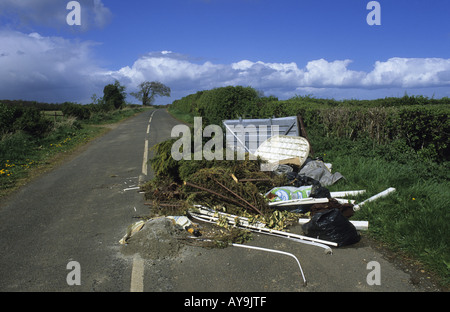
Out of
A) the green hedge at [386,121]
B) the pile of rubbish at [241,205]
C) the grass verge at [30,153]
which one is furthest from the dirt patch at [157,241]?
the green hedge at [386,121]

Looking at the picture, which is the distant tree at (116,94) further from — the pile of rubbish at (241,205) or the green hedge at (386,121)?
the pile of rubbish at (241,205)

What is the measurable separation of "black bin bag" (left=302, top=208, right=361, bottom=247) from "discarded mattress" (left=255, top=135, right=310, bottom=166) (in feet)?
11.1

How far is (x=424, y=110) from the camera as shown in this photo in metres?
8.12

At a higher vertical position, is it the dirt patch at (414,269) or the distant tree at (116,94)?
the distant tree at (116,94)

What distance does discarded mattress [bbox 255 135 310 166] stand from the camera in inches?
336

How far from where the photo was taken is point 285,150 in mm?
9109

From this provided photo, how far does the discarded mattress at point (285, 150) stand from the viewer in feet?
28.0

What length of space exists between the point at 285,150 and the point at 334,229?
448 cm

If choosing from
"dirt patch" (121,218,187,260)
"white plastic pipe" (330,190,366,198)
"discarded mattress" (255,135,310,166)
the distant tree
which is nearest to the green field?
"white plastic pipe" (330,190,366,198)

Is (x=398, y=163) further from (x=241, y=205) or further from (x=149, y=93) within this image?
(x=149, y=93)

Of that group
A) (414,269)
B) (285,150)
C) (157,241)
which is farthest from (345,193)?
(157,241)

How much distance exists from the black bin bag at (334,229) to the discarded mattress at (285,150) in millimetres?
3378
